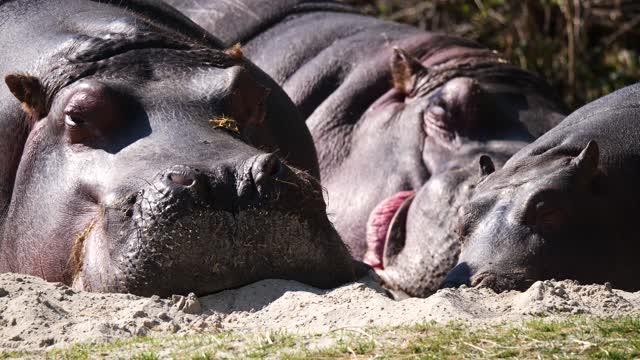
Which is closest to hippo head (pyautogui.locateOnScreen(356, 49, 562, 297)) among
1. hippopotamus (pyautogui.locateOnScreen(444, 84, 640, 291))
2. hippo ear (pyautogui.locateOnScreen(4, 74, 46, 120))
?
hippopotamus (pyautogui.locateOnScreen(444, 84, 640, 291))

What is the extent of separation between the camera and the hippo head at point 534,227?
5.45 meters

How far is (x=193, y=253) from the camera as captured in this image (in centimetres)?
485

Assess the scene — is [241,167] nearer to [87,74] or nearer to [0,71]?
[87,74]

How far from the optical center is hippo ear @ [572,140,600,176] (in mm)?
5668

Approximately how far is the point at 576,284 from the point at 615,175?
1.08 m

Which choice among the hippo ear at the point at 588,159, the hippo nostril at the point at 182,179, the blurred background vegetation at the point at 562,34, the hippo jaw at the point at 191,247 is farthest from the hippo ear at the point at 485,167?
the blurred background vegetation at the point at 562,34

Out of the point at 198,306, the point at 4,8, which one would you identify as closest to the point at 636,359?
the point at 198,306

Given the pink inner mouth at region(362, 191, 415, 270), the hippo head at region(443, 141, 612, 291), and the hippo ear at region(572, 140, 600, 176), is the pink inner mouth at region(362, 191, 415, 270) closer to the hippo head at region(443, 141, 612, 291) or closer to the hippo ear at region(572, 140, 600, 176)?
the hippo head at region(443, 141, 612, 291)

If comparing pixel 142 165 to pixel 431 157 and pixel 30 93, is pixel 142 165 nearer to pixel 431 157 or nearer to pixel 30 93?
pixel 30 93

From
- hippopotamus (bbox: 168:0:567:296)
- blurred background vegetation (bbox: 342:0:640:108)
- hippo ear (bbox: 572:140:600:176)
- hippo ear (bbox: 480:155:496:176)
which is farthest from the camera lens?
blurred background vegetation (bbox: 342:0:640:108)

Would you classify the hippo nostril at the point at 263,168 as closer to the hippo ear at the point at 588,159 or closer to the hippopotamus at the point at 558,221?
the hippopotamus at the point at 558,221

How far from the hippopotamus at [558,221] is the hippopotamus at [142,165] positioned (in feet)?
1.83

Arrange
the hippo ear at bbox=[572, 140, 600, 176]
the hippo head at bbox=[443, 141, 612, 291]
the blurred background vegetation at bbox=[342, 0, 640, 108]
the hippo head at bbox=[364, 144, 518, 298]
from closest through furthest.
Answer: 1. the hippo head at bbox=[443, 141, 612, 291]
2. the hippo ear at bbox=[572, 140, 600, 176]
3. the hippo head at bbox=[364, 144, 518, 298]
4. the blurred background vegetation at bbox=[342, 0, 640, 108]

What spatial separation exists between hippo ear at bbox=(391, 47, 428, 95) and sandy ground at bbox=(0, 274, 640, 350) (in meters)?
3.45
